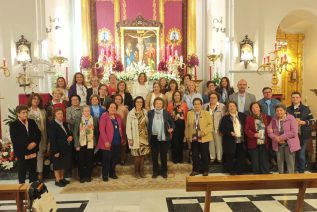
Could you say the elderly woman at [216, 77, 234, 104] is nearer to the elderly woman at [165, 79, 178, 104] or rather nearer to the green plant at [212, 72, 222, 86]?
the elderly woman at [165, 79, 178, 104]

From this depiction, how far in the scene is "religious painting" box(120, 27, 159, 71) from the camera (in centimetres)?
1209

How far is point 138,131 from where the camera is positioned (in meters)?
5.82

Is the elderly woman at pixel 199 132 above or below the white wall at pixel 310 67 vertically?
below

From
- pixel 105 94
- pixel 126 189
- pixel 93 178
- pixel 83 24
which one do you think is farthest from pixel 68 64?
pixel 126 189

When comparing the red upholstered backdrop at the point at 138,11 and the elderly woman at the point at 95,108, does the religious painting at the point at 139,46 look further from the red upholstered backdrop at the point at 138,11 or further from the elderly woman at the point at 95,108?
the elderly woman at the point at 95,108

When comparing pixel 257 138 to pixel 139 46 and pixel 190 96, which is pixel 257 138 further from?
pixel 139 46

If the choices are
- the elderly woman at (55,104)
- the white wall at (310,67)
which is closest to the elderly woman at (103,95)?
the elderly woman at (55,104)

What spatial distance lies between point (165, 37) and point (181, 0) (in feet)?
5.19

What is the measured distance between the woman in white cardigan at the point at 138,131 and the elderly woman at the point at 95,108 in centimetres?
57

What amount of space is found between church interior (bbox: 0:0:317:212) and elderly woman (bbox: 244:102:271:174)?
0.12 meters

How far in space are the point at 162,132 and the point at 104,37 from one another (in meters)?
7.43

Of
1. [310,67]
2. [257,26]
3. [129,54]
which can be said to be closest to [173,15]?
[129,54]

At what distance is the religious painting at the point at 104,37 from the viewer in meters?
12.2

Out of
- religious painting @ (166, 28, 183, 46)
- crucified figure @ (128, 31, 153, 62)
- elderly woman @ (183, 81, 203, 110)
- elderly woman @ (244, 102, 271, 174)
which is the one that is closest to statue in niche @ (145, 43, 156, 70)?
crucified figure @ (128, 31, 153, 62)
